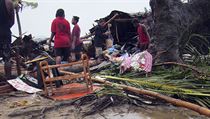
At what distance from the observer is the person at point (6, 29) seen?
22.5 feet

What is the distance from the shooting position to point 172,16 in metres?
7.25

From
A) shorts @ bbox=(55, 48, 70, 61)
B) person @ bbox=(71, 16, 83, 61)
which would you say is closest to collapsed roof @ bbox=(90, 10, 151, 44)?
person @ bbox=(71, 16, 83, 61)

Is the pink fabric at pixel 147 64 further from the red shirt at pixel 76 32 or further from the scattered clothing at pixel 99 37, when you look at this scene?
the scattered clothing at pixel 99 37

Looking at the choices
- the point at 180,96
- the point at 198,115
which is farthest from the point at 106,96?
the point at 198,115

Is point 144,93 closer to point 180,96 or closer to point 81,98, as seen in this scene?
point 180,96

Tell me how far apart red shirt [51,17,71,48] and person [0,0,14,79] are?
1.17 m

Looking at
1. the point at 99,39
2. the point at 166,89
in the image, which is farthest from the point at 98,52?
the point at 166,89

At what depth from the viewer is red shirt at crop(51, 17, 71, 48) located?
25.8 feet

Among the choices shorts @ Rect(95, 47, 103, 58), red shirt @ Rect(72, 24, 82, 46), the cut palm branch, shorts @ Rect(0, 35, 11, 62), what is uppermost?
red shirt @ Rect(72, 24, 82, 46)

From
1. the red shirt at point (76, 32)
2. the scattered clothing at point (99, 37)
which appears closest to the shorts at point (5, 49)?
the red shirt at point (76, 32)

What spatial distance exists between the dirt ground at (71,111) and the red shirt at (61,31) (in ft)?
8.64

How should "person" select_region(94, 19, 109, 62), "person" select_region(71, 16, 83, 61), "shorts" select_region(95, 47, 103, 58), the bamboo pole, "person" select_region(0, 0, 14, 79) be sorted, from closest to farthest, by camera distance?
the bamboo pole < "person" select_region(0, 0, 14, 79) < "person" select_region(71, 16, 83, 61) < "shorts" select_region(95, 47, 103, 58) < "person" select_region(94, 19, 109, 62)

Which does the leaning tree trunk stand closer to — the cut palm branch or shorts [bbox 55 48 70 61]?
the cut palm branch

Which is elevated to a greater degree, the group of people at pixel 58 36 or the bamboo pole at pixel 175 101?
the group of people at pixel 58 36
